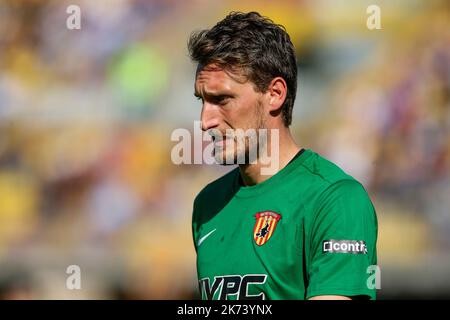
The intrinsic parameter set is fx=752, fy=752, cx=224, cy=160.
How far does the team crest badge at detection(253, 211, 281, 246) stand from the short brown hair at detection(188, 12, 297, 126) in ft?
1.29

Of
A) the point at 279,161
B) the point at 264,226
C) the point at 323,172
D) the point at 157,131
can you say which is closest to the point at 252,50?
the point at 279,161

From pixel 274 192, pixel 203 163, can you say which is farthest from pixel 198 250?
pixel 203 163

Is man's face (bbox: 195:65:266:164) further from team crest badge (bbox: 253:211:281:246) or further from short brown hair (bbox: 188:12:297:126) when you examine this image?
team crest badge (bbox: 253:211:281:246)

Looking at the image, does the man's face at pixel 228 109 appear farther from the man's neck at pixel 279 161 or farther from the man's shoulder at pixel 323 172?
the man's shoulder at pixel 323 172

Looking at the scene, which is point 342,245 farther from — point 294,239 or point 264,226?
point 264,226

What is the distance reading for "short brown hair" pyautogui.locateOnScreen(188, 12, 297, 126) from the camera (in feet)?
9.35

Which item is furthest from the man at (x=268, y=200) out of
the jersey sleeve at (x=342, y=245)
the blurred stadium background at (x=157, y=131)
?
the blurred stadium background at (x=157, y=131)

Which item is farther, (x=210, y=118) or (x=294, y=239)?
(x=210, y=118)

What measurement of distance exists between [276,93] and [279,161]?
266mm

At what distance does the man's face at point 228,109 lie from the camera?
9.33 feet

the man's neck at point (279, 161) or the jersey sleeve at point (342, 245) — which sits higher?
the man's neck at point (279, 161)

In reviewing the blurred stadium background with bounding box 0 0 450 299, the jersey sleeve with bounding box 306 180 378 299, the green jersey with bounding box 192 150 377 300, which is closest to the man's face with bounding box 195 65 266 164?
the green jersey with bounding box 192 150 377 300

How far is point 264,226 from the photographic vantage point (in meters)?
2.76
